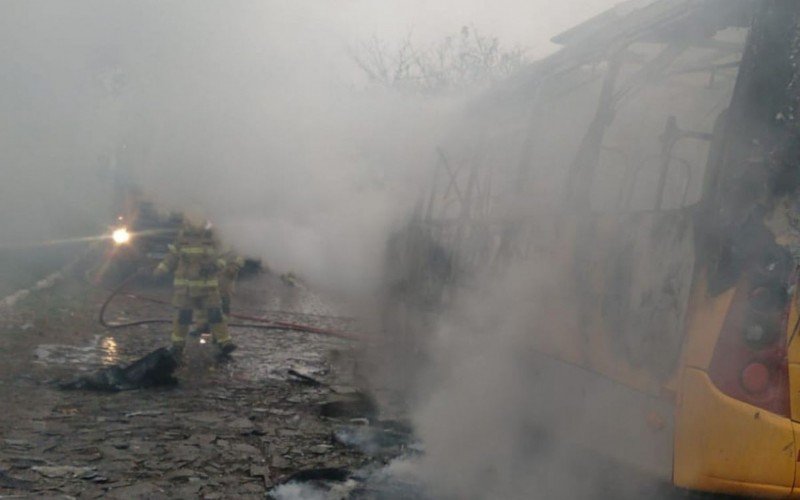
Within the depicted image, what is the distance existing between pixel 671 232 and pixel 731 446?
89 cm

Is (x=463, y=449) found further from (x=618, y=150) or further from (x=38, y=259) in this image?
(x=38, y=259)

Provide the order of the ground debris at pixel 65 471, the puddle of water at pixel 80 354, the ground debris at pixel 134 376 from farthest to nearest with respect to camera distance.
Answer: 1. the puddle of water at pixel 80 354
2. the ground debris at pixel 134 376
3. the ground debris at pixel 65 471

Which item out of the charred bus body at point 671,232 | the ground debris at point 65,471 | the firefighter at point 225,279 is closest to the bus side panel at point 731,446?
the charred bus body at point 671,232

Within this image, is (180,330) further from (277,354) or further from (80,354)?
(277,354)

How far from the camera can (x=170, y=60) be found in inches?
681

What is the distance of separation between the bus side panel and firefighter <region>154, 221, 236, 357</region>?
5.15 meters

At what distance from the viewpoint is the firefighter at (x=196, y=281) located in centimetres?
709

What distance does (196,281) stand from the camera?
724cm

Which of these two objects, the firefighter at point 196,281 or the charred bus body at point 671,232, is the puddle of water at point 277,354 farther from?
the charred bus body at point 671,232

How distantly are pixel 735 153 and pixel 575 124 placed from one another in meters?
1.77

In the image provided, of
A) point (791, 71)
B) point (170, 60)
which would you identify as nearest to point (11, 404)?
point (791, 71)

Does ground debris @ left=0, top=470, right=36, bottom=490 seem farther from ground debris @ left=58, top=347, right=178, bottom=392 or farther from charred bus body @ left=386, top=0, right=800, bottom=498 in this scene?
charred bus body @ left=386, top=0, right=800, bottom=498

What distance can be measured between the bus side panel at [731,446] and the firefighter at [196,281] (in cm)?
515

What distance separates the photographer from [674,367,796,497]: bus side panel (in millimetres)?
2574
